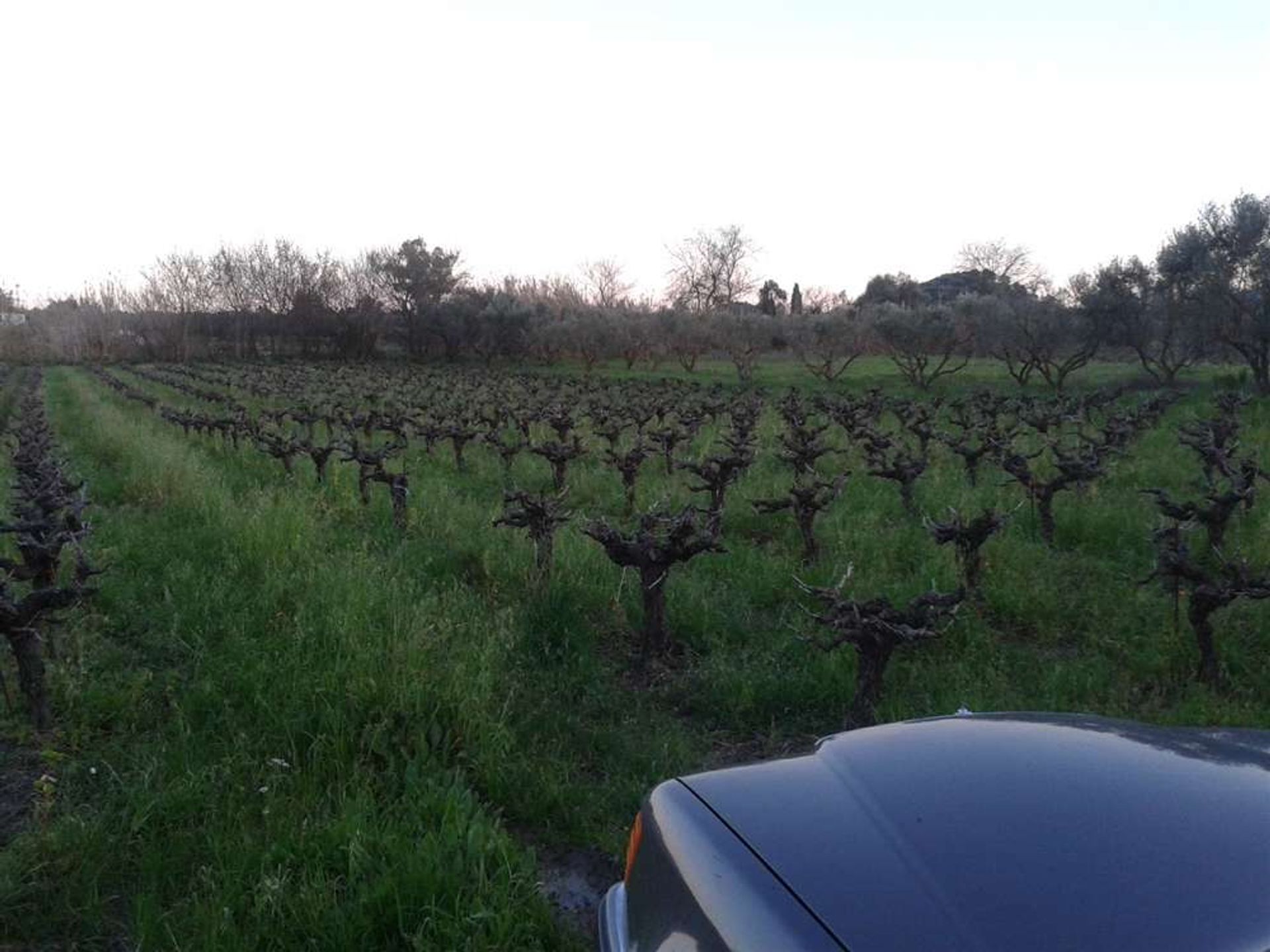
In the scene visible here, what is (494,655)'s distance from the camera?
5547 millimetres

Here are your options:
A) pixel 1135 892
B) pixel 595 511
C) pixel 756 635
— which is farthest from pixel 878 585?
pixel 1135 892

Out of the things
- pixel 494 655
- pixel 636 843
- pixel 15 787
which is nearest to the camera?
pixel 636 843

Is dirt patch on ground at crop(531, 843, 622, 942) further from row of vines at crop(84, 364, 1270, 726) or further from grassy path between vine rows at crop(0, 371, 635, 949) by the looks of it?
row of vines at crop(84, 364, 1270, 726)

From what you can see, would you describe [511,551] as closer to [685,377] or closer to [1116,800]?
[1116,800]

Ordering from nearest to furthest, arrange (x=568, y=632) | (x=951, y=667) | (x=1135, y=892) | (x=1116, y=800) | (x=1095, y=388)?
(x=1135, y=892) < (x=1116, y=800) < (x=951, y=667) < (x=568, y=632) < (x=1095, y=388)

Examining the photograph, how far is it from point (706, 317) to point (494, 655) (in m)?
43.6

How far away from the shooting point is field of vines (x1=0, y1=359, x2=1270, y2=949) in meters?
3.52

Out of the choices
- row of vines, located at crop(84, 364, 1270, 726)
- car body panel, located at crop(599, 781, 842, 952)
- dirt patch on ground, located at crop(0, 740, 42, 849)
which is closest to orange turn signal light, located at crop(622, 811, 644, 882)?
car body panel, located at crop(599, 781, 842, 952)

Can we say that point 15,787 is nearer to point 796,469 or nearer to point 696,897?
point 696,897

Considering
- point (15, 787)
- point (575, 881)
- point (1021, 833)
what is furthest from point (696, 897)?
point (15, 787)

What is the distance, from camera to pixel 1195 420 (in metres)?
16.8

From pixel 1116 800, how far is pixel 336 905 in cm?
254

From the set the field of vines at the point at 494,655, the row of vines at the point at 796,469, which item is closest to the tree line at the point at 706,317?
the row of vines at the point at 796,469

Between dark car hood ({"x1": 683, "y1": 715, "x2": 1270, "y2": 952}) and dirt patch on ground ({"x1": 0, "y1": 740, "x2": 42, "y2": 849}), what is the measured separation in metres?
3.53
